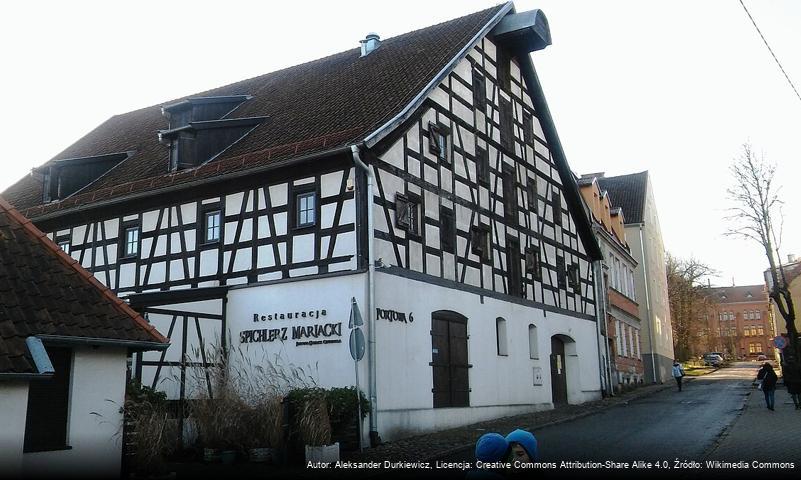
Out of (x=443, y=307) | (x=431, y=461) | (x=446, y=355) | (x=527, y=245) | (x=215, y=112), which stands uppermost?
(x=215, y=112)

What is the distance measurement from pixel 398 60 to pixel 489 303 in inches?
298

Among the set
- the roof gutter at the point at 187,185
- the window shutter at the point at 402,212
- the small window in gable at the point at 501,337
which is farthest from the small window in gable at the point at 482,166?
the roof gutter at the point at 187,185

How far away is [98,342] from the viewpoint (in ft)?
32.1

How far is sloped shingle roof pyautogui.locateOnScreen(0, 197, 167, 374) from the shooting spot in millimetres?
9094

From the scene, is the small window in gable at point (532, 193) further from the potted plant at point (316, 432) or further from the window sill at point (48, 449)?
the window sill at point (48, 449)

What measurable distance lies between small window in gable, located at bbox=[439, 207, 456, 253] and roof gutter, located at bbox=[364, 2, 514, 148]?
2.80 meters

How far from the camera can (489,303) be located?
67.4 feet

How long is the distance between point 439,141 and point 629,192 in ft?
95.9

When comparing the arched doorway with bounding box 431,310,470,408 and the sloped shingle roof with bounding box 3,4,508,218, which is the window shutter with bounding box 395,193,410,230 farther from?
the arched doorway with bounding box 431,310,470,408

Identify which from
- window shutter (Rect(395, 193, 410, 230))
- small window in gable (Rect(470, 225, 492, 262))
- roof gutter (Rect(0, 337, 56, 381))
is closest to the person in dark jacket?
small window in gable (Rect(470, 225, 492, 262))

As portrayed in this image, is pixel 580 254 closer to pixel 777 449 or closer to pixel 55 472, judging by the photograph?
pixel 777 449

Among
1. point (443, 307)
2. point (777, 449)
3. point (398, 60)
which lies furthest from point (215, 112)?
point (777, 449)

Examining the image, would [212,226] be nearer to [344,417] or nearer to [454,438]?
[344,417]

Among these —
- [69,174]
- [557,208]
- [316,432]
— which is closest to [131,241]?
[69,174]
